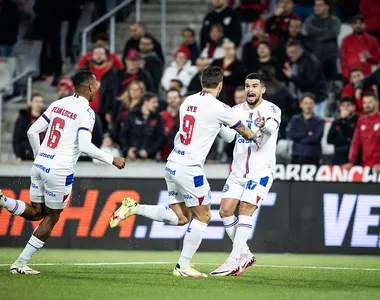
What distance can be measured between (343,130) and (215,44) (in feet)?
12.5

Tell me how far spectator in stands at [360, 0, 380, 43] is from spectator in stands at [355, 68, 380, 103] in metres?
→ 2.82

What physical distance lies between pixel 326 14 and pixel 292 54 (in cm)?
164

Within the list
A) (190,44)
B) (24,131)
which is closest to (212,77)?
(24,131)

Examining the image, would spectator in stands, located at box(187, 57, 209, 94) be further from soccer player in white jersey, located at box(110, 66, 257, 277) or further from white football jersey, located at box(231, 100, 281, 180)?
soccer player in white jersey, located at box(110, 66, 257, 277)

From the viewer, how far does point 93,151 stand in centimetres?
1091

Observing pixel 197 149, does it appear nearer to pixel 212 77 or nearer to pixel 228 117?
pixel 228 117

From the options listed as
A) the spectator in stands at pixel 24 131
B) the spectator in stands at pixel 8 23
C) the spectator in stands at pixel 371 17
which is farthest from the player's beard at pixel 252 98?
the spectator in stands at pixel 8 23

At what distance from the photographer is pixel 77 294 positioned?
31.2 feet

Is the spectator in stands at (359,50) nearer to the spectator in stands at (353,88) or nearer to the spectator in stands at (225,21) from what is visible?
the spectator in stands at (353,88)

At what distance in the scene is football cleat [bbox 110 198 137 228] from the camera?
1141 cm

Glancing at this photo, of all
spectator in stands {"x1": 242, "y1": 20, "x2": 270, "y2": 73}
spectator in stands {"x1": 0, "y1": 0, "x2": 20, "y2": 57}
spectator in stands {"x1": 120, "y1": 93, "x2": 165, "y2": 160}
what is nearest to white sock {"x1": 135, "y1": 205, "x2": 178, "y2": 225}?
spectator in stands {"x1": 120, "y1": 93, "x2": 165, "y2": 160}

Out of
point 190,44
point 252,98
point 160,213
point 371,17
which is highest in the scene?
point 371,17

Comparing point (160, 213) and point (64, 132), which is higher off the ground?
point (64, 132)

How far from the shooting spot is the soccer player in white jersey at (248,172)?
11.7 m
